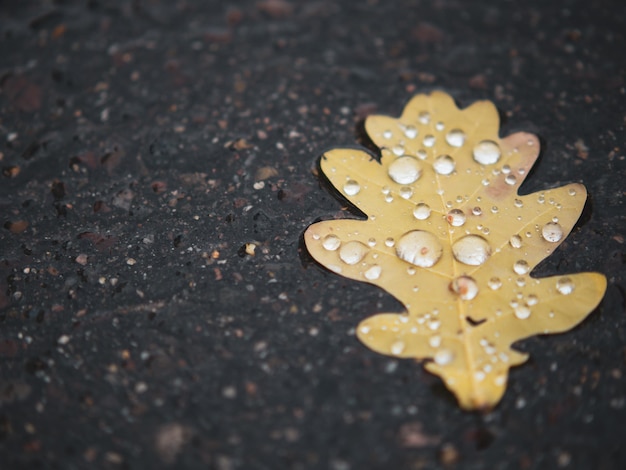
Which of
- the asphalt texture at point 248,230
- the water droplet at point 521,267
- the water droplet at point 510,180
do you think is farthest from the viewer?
the water droplet at point 510,180

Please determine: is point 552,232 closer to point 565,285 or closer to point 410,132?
point 565,285

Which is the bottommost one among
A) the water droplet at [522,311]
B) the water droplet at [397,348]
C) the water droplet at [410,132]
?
the water droplet at [397,348]

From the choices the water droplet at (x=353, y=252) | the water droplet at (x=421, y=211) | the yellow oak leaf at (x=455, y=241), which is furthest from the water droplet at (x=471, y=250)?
the water droplet at (x=353, y=252)

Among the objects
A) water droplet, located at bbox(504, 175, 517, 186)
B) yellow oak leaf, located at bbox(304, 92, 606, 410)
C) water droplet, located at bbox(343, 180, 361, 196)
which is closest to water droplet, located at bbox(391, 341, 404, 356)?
yellow oak leaf, located at bbox(304, 92, 606, 410)

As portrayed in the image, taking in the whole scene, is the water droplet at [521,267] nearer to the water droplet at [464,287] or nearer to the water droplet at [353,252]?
the water droplet at [464,287]

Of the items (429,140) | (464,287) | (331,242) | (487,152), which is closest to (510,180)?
(487,152)
